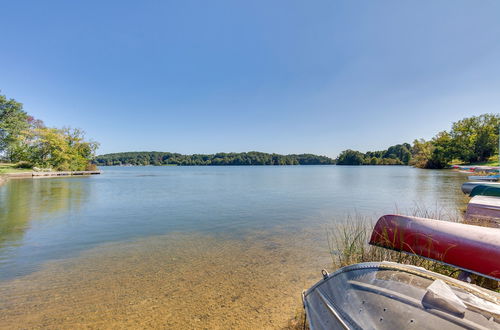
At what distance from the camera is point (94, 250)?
220 inches

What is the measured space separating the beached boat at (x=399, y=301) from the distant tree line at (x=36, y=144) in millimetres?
45183

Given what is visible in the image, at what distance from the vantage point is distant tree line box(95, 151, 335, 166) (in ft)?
435

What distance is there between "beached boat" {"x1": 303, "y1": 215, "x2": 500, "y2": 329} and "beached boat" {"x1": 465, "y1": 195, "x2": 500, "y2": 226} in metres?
2.92

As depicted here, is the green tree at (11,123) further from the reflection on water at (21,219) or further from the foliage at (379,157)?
the foliage at (379,157)

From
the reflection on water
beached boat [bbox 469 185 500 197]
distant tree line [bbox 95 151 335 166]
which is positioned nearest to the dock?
the reflection on water

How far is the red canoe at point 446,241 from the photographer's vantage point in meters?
2.18

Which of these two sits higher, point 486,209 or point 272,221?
point 486,209

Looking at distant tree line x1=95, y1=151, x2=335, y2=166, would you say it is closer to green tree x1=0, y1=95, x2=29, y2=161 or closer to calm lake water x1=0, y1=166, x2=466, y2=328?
green tree x1=0, y1=95, x2=29, y2=161

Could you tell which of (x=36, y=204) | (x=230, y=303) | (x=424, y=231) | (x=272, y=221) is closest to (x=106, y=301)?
(x=230, y=303)

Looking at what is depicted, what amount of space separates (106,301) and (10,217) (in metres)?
8.80

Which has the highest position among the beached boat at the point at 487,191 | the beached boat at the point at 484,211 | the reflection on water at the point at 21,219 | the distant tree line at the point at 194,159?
the distant tree line at the point at 194,159

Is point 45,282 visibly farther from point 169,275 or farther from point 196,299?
point 196,299

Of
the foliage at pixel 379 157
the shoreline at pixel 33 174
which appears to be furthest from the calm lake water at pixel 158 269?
the foliage at pixel 379 157

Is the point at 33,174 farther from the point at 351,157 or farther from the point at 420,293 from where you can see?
the point at 351,157
